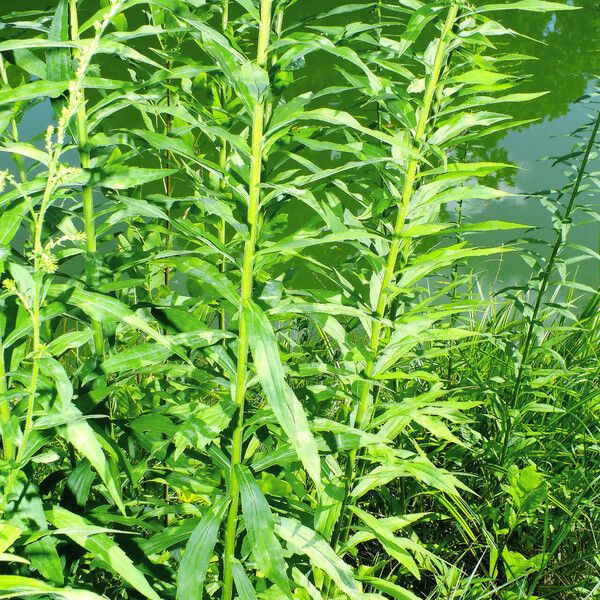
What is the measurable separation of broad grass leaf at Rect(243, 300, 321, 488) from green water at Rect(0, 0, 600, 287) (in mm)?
1711

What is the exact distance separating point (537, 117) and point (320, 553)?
4.65 metres

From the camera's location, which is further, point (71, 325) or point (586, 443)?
point (71, 325)

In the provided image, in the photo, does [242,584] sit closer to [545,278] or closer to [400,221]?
[400,221]

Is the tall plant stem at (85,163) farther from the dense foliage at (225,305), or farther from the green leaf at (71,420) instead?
the green leaf at (71,420)

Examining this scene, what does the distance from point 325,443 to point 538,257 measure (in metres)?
1.00

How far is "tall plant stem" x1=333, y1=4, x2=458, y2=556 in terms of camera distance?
1.17m

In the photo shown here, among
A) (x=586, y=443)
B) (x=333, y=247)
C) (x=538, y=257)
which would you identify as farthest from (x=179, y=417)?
(x=333, y=247)

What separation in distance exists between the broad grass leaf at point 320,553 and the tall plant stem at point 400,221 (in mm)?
220

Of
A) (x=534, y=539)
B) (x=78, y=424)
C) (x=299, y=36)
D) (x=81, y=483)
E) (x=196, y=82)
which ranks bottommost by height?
(x=534, y=539)

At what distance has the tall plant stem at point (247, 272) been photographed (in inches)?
36.9

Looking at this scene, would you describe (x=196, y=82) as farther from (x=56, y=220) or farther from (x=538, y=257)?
(x=538, y=257)

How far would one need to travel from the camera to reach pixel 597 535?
6.09 ft

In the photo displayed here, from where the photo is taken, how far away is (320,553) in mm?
1058

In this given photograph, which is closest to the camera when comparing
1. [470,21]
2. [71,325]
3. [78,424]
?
[78,424]
